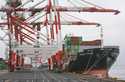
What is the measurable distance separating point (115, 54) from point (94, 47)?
20.4ft

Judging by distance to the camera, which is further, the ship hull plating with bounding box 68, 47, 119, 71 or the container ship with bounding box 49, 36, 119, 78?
the container ship with bounding box 49, 36, 119, 78

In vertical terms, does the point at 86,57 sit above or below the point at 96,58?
above

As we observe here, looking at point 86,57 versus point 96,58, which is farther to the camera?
point 86,57

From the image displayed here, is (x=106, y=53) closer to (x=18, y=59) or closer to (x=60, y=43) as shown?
(x=60, y=43)

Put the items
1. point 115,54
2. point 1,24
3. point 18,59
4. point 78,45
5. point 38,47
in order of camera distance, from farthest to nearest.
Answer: point 18,59, point 1,24, point 78,45, point 115,54, point 38,47

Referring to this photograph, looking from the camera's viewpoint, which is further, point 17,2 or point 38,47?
point 17,2

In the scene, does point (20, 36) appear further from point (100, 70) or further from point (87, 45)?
point (100, 70)

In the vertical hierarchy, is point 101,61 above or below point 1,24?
below

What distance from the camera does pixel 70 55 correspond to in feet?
335

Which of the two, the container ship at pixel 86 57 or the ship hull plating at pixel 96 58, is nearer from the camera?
the ship hull plating at pixel 96 58

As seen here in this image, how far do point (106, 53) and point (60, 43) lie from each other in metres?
9.80

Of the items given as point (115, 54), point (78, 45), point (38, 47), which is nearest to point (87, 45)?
point (78, 45)

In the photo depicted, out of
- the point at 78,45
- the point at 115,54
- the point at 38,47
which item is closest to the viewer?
the point at 38,47

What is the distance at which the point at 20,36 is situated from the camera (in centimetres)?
11588
